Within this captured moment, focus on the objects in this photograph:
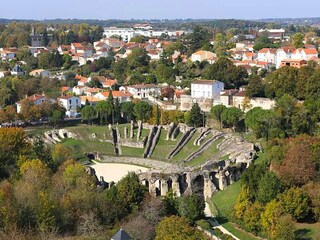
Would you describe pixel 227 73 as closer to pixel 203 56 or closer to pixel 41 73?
pixel 203 56

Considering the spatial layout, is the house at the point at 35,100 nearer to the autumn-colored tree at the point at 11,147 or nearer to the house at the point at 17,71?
the autumn-colored tree at the point at 11,147

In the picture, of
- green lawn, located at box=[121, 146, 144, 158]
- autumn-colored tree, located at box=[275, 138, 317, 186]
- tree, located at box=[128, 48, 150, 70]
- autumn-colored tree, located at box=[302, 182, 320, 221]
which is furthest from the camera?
tree, located at box=[128, 48, 150, 70]

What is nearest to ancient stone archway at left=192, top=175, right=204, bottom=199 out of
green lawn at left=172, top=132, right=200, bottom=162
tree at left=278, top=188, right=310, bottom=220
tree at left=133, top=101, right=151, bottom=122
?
green lawn at left=172, top=132, right=200, bottom=162

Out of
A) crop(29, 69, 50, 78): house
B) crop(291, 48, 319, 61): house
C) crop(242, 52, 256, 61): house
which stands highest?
crop(291, 48, 319, 61): house

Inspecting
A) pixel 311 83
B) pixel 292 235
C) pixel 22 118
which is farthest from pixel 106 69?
pixel 292 235

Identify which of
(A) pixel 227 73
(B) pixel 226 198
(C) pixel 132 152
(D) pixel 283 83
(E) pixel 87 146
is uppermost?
(D) pixel 283 83

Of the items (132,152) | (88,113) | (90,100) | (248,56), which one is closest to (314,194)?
(132,152)

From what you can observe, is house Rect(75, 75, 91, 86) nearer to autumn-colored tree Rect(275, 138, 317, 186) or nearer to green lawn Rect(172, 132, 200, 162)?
green lawn Rect(172, 132, 200, 162)
